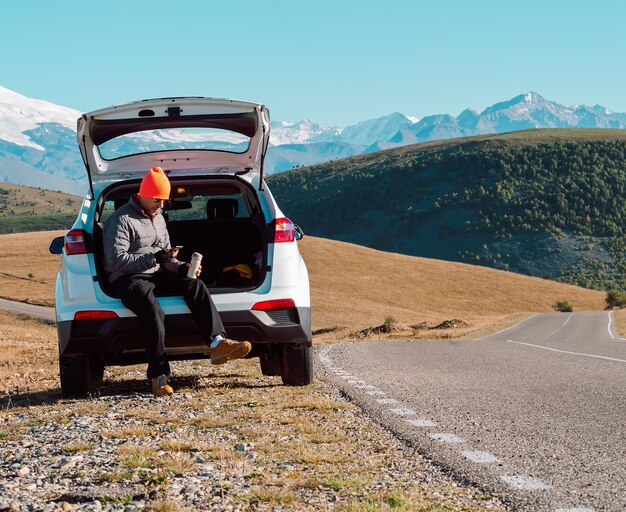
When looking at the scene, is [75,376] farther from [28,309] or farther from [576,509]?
[28,309]

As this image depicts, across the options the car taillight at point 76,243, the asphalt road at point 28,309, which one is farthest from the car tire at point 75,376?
the asphalt road at point 28,309

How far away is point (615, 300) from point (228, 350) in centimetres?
8913

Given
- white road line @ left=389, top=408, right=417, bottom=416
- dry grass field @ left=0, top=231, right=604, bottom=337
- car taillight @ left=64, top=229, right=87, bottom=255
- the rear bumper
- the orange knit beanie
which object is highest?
the orange knit beanie

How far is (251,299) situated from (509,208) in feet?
522

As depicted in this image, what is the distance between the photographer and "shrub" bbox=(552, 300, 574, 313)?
8793 cm

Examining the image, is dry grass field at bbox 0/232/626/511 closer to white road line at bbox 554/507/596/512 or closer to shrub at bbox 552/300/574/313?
white road line at bbox 554/507/596/512

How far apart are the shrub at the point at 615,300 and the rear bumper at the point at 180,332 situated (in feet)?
287

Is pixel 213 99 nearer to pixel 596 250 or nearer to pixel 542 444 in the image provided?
pixel 542 444

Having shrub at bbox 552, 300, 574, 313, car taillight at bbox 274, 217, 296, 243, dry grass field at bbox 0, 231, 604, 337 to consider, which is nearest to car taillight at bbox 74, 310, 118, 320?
car taillight at bbox 274, 217, 296, 243

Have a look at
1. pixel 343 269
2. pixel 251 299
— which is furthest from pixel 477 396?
pixel 343 269

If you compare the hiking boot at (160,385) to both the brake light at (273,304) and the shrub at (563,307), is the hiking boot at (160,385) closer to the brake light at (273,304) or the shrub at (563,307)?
the brake light at (273,304)

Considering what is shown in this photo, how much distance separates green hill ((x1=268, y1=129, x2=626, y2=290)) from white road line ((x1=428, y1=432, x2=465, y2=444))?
126 metres

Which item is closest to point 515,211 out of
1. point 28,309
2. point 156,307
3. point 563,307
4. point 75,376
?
point 563,307

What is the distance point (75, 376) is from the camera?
9.35 metres
